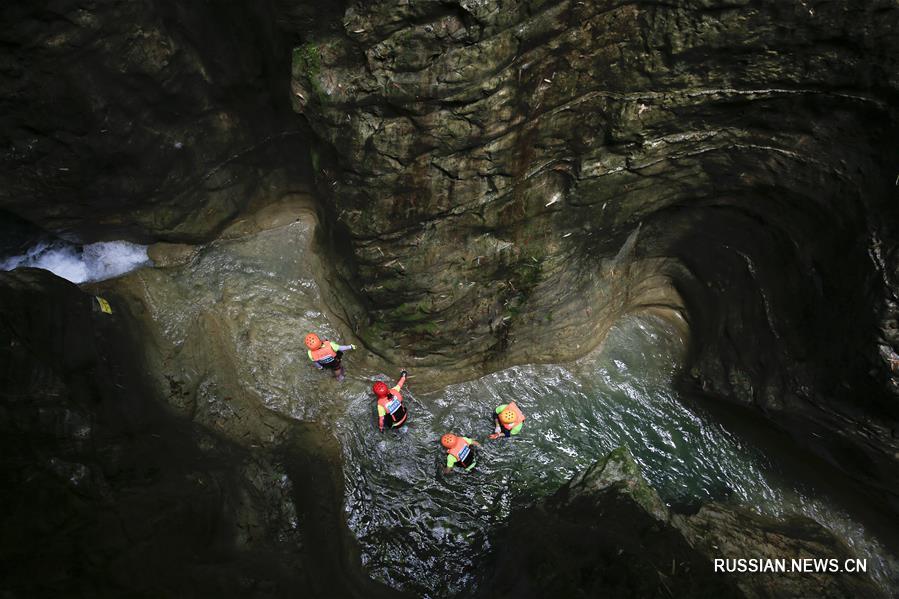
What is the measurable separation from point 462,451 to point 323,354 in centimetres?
280

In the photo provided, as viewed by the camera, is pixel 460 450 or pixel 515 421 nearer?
pixel 460 450

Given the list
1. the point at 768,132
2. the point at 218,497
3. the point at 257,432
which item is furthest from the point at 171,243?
the point at 768,132

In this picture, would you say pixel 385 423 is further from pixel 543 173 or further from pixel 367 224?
pixel 543 173

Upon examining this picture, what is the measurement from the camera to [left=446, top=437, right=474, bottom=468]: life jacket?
7965 mm

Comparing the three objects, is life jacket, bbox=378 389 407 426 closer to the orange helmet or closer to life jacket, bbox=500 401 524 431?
the orange helmet

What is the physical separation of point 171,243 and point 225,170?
5.89ft

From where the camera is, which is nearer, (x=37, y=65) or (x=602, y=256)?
(x=37, y=65)

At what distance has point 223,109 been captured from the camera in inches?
344

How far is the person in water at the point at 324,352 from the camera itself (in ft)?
27.6

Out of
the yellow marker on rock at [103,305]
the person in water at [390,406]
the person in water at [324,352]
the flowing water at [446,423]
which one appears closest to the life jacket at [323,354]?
the person in water at [324,352]

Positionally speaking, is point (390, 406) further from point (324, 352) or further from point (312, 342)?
point (312, 342)

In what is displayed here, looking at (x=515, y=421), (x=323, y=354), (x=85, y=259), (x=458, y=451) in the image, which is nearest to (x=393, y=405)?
(x=458, y=451)

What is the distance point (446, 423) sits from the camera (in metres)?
9.04

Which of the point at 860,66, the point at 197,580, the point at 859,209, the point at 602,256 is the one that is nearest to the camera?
the point at 197,580
